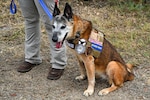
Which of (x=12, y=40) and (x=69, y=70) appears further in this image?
(x=12, y=40)

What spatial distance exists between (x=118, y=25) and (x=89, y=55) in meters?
2.89

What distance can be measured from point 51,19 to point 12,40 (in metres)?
2.19

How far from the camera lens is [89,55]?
168 inches

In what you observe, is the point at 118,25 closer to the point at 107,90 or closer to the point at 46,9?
the point at 107,90

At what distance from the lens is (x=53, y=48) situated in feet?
15.3

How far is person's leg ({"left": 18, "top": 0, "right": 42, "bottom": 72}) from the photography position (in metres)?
4.63

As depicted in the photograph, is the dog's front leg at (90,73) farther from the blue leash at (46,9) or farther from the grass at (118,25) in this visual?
the grass at (118,25)

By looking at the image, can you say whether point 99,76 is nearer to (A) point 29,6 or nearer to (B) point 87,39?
(B) point 87,39

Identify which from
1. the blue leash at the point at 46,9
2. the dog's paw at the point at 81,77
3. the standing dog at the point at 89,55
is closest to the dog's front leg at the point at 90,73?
the standing dog at the point at 89,55

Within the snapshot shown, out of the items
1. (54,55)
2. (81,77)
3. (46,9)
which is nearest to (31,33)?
(54,55)

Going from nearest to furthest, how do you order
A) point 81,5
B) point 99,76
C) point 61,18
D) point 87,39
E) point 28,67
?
point 61,18 → point 87,39 → point 99,76 → point 28,67 → point 81,5

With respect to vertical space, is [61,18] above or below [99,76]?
above

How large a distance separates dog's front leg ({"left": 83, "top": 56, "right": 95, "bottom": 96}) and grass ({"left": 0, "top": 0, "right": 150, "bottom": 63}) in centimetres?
130

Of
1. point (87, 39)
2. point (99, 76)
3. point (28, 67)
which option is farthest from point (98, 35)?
point (28, 67)
